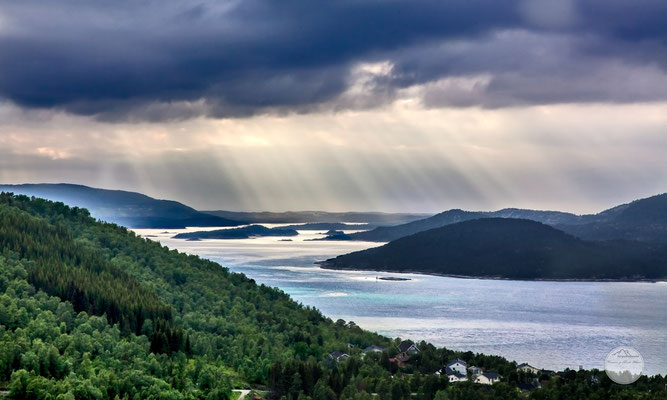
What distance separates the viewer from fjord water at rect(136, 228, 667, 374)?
10225cm

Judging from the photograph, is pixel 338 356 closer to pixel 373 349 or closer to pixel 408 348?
pixel 373 349

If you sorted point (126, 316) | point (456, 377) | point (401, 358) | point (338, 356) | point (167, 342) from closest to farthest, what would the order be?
point (167, 342) < point (456, 377) < point (126, 316) < point (401, 358) < point (338, 356)

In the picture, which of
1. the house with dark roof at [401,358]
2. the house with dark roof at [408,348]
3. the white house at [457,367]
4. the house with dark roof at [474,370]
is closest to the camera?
the house with dark roof at [474,370]

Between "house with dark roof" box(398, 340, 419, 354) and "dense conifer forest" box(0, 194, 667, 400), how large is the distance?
39.4 inches

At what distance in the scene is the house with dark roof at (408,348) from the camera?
7885 cm

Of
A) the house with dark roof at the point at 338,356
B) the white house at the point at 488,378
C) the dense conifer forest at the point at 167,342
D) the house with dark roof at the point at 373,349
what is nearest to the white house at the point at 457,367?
the dense conifer forest at the point at 167,342

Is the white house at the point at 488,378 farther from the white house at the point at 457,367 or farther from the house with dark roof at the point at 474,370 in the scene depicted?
the white house at the point at 457,367

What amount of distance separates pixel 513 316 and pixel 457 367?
7023cm

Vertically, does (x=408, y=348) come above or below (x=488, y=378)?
above

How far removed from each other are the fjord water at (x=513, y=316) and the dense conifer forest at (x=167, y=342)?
21.4 metres

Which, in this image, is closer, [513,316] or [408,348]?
[408,348]

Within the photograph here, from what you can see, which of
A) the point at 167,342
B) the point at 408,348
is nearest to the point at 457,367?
the point at 408,348

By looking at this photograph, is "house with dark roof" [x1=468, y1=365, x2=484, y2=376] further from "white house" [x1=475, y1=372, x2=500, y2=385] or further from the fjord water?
the fjord water
